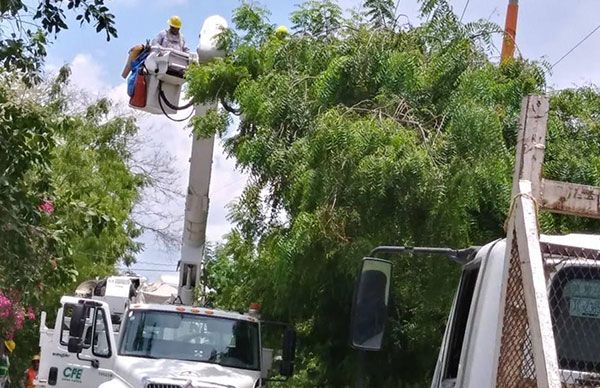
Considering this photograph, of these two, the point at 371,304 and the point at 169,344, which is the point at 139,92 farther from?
the point at 371,304

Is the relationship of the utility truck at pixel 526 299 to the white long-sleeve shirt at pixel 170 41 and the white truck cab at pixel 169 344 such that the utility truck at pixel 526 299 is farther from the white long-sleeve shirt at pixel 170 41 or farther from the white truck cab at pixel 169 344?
the white long-sleeve shirt at pixel 170 41

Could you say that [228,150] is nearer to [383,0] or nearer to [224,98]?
[224,98]

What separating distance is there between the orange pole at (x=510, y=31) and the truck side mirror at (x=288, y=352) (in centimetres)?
399

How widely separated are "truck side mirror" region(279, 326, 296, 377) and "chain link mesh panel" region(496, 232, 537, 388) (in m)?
9.48

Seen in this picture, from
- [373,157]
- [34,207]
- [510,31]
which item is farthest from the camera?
[510,31]

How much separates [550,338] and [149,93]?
12.9 meters

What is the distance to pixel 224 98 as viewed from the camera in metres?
15.2

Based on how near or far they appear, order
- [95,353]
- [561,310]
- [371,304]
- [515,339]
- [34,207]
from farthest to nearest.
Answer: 1. [95,353]
2. [34,207]
3. [371,304]
4. [561,310]
5. [515,339]

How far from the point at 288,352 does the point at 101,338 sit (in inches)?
90.4

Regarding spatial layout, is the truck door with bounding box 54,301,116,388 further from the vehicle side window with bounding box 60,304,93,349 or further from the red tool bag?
the red tool bag

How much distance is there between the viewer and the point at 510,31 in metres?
15.1

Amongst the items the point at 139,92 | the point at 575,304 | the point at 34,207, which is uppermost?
the point at 139,92

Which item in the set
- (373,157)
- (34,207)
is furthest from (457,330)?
(34,207)

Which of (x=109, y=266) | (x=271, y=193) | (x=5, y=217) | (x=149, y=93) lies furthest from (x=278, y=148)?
(x=109, y=266)
